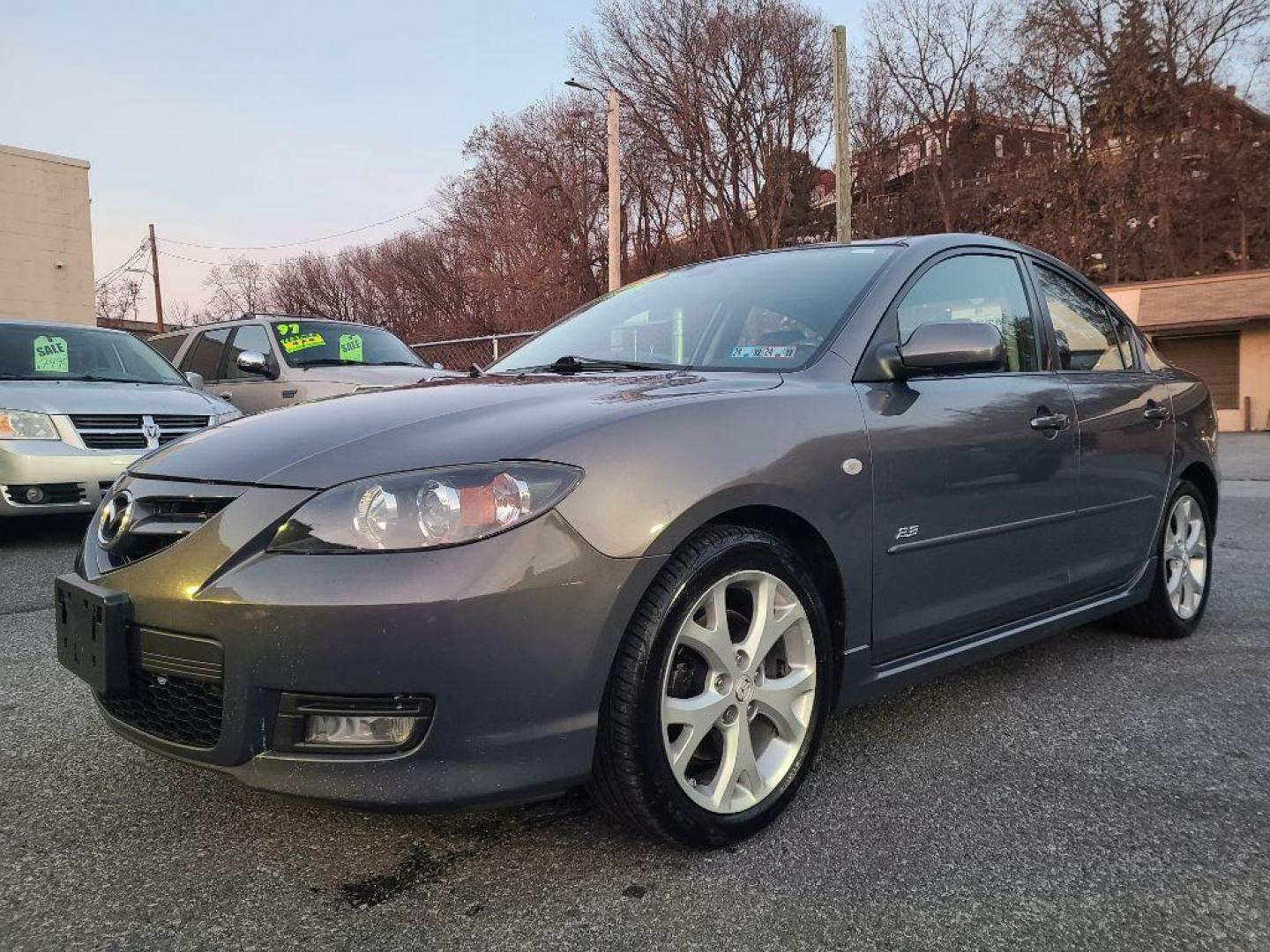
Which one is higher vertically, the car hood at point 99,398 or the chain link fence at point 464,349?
the chain link fence at point 464,349

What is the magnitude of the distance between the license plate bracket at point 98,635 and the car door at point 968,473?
1801 millimetres

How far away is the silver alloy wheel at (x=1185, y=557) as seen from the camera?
3.94m

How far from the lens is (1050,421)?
3115 millimetres

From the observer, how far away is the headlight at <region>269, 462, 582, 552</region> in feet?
5.98

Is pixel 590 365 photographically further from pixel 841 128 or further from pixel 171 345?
pixel 841 128

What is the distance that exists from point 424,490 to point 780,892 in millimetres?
1106

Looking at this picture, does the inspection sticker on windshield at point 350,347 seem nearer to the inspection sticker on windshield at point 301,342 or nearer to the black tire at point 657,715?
the inspection sticker on windshield at point 301,342

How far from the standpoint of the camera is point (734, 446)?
2.18 m

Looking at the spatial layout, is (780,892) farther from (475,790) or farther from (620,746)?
(475,790)

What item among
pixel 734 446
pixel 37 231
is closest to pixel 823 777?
pixel 734 446

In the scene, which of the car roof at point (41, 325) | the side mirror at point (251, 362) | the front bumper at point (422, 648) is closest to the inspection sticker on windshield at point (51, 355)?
the car roof at point (41, 325)

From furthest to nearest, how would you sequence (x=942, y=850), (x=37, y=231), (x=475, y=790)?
1. (x=37, y=231)
2. (x=942, y=850)
3. (x=475, y=790)

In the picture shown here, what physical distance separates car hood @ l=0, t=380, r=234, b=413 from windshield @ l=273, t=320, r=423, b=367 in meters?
2.40

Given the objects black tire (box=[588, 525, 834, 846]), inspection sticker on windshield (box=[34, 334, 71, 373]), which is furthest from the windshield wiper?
inspection sticker on windshield (box=[34, 334, 71, 373])
